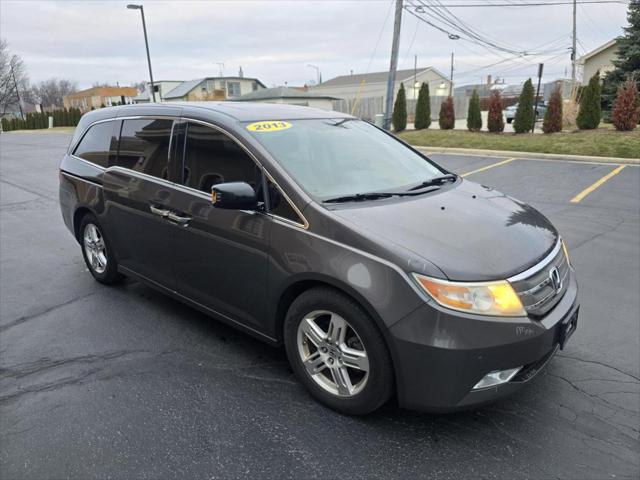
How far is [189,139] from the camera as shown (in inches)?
138

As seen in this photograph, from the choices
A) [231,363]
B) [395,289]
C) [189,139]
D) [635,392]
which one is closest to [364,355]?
[395,289]

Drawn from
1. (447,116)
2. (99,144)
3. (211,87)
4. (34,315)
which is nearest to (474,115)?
(447,116)

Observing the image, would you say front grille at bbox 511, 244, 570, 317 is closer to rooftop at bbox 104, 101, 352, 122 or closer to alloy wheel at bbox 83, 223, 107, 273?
rooftop at bbox 104, 101, 352, 122

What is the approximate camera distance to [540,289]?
8.25 ft

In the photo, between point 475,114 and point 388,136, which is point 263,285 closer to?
point 388,136

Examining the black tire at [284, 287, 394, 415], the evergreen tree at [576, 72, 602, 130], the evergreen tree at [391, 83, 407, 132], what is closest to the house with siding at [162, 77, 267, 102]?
the evergreen tree at [391, 83, 407, 132]

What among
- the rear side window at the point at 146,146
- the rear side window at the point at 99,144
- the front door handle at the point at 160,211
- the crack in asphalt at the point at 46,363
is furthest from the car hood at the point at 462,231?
the rear side window at the point at 99,144

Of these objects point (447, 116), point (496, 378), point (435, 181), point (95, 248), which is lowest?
point (496, 378)

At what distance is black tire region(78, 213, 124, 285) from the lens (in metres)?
4.45

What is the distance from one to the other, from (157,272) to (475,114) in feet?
54.9

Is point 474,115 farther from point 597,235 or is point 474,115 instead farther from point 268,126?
point 268,126

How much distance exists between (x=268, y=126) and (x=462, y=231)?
1519 mm

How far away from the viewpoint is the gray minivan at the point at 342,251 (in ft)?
7.64

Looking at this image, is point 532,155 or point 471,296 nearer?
point 471,296
